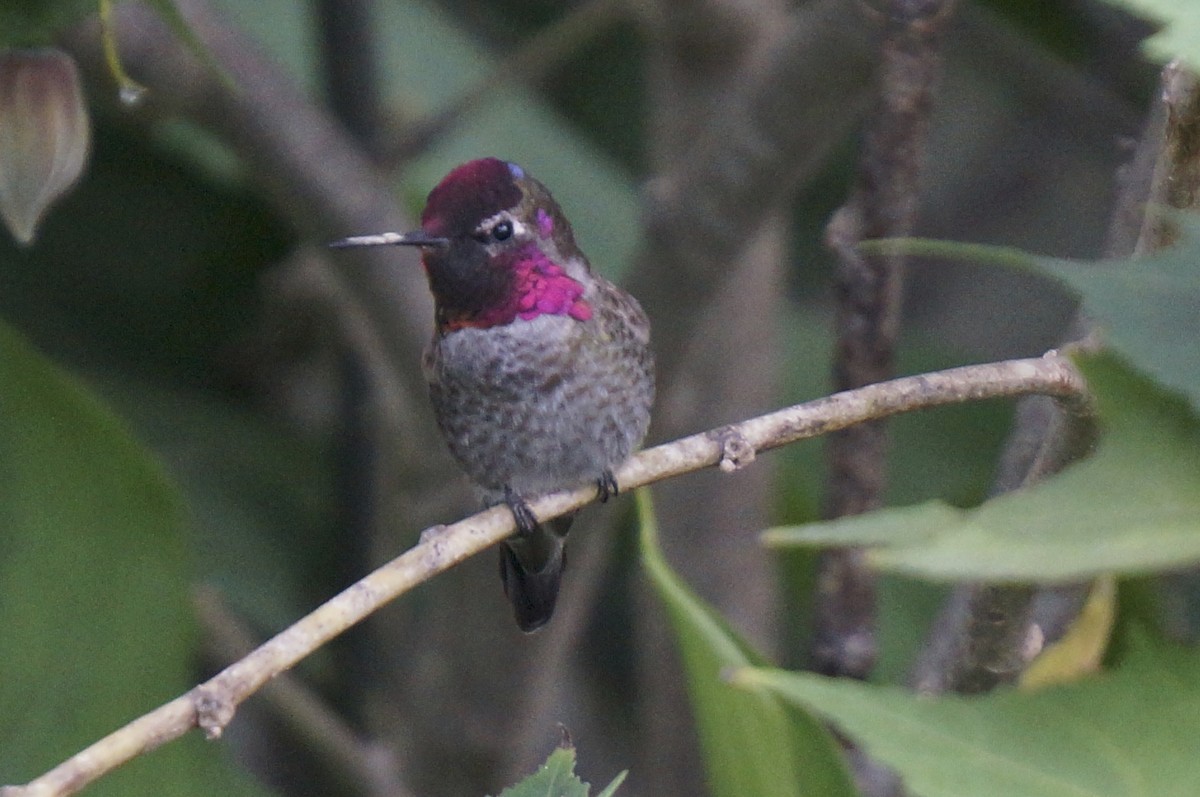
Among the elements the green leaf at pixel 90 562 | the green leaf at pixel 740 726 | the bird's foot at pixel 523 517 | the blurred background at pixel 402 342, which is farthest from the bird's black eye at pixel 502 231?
the green leaf at pixel 740 726

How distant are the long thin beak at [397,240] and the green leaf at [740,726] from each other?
1.48 ft

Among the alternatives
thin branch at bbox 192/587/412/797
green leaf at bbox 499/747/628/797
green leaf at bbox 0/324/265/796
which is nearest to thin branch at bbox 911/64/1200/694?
green leaf at bbox 499/747/628/797

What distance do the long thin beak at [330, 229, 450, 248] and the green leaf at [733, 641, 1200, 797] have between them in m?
0.73

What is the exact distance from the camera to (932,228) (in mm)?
3162

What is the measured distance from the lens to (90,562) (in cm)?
→ 142

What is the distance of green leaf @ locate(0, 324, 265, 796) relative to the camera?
138 cm

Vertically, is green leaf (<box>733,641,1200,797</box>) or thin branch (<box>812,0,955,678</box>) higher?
green leaf (<box>733,641,1200,797</box>)

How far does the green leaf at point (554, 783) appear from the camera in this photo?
70 cm

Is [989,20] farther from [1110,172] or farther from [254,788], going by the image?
[254,788]

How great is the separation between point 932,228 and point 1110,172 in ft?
1.85

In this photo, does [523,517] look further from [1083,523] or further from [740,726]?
[1083,523]

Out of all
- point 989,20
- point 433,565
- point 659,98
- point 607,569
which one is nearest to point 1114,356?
point 433,565

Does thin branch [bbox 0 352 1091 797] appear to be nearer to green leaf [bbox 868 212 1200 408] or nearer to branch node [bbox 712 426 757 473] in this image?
branch node [bbox 712 426 757 473]

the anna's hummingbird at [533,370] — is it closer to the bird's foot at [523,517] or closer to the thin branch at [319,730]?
the bird's foot at [523,517]
